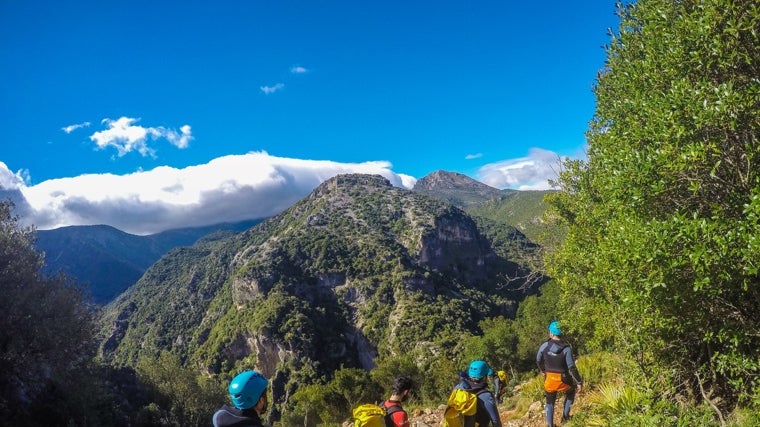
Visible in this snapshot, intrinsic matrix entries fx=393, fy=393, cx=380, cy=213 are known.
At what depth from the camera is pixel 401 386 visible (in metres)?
5.62

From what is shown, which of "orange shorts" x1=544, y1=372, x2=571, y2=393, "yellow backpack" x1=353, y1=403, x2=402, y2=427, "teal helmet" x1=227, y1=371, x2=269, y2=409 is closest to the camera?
"teal helmet" x1=227, y1=371, x2=269, y2=409

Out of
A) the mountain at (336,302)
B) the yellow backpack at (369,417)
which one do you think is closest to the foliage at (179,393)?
the yellow backpack at (369,417)

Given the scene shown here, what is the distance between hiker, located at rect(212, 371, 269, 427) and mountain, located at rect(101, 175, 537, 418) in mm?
85728

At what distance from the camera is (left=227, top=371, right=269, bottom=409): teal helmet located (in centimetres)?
404

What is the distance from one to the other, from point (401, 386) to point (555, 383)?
465 cm

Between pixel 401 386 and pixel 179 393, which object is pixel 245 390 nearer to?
pixel 401 386

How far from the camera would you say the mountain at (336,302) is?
116 m

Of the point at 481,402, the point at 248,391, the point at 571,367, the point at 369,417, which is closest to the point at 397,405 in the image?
the point at 369,417

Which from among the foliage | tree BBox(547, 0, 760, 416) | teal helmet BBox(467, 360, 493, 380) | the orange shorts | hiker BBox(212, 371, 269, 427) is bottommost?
the foliage

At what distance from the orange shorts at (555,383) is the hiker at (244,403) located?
6727 millimetres

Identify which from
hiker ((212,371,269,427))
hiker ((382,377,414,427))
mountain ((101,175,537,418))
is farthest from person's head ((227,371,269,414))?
mountain ((101,175,537,418))

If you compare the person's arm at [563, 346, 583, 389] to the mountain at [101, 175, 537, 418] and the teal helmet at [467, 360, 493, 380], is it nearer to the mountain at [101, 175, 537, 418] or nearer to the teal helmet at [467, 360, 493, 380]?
the teal helmet at [467, 360, 493, 380]

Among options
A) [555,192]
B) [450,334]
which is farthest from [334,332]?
[555,192]

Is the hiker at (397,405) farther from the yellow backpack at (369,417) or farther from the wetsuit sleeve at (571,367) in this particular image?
the wetsuit sleeve at (571,367)
